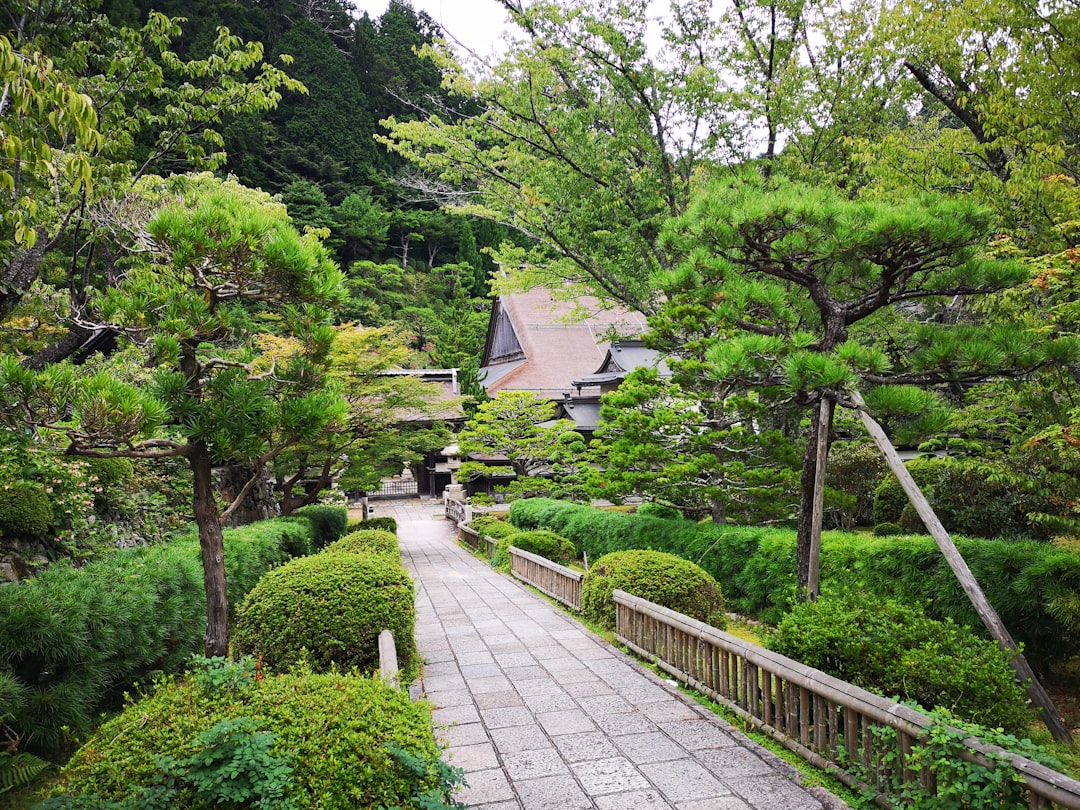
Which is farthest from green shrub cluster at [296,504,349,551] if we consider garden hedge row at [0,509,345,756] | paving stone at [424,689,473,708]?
paving stone at [424,689,473,708]

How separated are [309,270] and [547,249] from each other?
9285mm

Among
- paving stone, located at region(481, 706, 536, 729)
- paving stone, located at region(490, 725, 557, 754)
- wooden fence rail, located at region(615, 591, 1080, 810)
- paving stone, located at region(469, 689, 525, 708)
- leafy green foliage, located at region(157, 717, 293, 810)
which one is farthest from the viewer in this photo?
paving stone, located at region(469, 689, 525, 708)

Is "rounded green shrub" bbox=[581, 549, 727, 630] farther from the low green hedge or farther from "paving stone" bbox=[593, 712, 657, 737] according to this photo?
the low green hedge

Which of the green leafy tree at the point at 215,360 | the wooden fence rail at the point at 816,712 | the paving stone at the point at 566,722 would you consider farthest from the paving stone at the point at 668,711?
the green leafy tree at the point at 215,360

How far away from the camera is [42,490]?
21.8 ft

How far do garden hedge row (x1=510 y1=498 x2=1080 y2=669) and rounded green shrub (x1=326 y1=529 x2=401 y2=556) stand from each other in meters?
4.58

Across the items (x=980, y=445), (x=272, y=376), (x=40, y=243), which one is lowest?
(x=980, y=445)

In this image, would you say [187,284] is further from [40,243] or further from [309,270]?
[40,243]

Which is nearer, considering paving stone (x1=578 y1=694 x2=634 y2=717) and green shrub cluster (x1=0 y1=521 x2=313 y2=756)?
green shrub cluster (x1=0 y1=521 x2=313 y2=756)

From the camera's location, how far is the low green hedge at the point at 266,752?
104 inches

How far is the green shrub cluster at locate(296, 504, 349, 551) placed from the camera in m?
15.4

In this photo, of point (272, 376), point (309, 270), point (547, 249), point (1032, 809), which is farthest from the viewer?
point (547, 249)

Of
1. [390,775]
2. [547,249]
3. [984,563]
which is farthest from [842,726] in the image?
[547,249]

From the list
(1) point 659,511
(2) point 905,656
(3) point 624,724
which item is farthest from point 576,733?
(1) point 659,511
